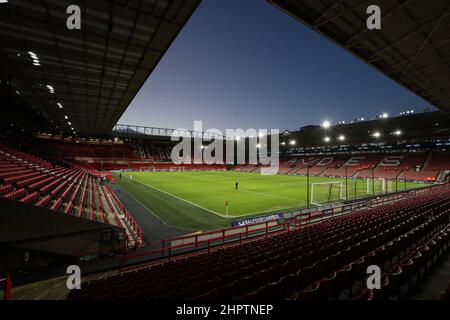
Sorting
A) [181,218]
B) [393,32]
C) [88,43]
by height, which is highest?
[393,32]

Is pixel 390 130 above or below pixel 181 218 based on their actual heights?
above

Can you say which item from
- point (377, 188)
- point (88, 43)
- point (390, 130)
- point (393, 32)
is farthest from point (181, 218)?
point (390, 130)

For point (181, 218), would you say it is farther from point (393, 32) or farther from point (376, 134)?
point (376, 134)

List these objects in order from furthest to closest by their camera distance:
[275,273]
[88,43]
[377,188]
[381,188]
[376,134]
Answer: [376,134]
[377,188]
[381,188]
[88,43]
[275,273]

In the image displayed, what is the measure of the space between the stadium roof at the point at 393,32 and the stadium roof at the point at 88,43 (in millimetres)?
5422

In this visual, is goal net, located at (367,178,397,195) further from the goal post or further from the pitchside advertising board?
the pitchside advertising board

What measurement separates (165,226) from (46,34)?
12.0m

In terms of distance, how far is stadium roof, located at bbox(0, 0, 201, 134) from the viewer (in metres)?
8.85

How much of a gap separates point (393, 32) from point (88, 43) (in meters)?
15.6

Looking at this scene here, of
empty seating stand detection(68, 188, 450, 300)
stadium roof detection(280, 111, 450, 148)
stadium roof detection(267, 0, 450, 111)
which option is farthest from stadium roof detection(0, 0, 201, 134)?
stadium roof detection(280, 111, 450, 148)

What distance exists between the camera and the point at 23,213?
7.52 m

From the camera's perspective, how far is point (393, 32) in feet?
36.7
